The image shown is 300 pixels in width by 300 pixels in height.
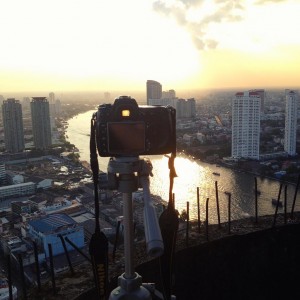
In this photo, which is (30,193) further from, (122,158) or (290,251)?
(122,158)

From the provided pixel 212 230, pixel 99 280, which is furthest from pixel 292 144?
pixel 99 280

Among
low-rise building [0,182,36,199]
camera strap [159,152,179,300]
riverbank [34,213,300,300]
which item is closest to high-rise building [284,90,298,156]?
low-rise building [0,182,36,199]

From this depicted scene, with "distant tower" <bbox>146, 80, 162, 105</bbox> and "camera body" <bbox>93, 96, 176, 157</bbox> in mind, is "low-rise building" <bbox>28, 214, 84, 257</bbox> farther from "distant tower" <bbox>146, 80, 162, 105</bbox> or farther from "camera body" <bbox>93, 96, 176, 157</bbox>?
"distant tower" <bbox>146, 80, 162, 105</bbox>

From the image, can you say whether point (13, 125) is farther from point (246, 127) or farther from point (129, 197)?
point (129, 197)

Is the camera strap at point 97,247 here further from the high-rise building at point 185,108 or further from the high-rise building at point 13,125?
the high-rise building at point 185,108

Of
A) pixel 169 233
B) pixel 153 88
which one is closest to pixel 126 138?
pixel 169 233

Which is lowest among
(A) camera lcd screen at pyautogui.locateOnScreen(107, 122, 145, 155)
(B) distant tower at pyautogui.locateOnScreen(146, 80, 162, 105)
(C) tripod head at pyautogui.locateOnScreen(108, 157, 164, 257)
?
(C) tripod head at pyautogui.locateOnScreen(108, 157, 164, 257)

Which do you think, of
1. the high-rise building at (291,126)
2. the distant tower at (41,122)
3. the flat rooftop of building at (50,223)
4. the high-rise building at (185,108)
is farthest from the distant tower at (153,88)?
the flat rooftop of building at (50,223)

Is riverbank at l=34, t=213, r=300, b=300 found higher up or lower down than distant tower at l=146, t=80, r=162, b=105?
lower down
